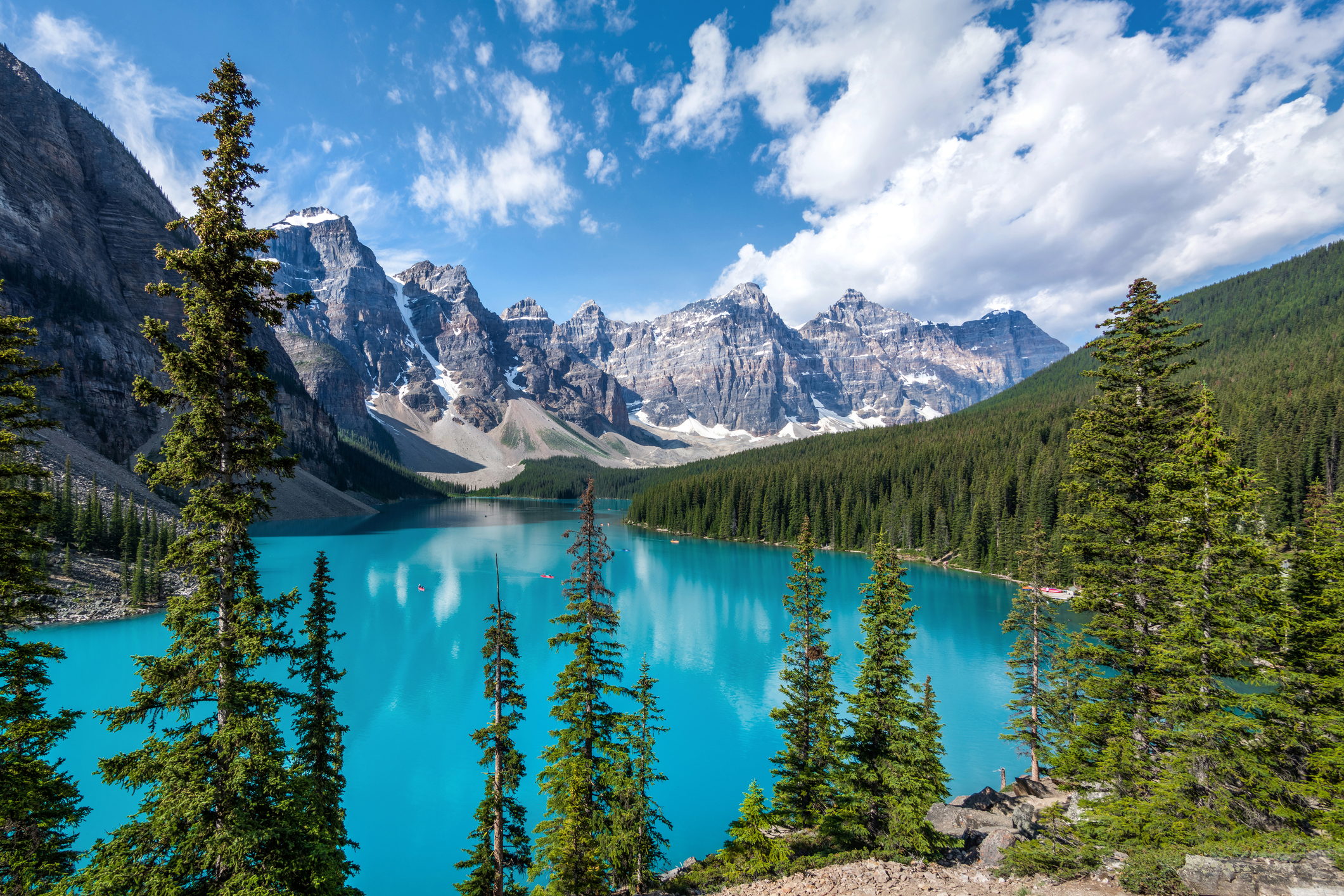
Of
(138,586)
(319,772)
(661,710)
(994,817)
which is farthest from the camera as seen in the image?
(138,586)

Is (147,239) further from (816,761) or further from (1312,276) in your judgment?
(1312,276)

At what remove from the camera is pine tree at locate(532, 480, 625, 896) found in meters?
13.8

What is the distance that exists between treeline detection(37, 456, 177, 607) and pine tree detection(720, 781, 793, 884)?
53475 millimetres

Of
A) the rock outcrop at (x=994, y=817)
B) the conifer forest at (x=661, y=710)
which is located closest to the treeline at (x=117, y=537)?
the conifer forest at (x=661, y=710)

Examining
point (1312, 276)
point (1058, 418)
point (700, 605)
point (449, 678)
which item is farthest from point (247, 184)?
point (1312, 276)

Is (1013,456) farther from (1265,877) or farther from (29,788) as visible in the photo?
(29,788)

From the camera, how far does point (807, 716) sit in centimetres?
1775

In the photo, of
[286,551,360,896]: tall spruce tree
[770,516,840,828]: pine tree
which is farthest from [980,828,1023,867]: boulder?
[286,551,360,896]: tall spruce tree

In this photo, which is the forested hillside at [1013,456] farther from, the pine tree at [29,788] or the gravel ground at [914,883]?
the pine tree at [29,788]

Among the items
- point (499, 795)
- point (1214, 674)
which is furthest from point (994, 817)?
point (499, 795)

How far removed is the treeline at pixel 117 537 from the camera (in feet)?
151

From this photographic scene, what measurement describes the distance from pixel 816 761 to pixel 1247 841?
10.3 metres

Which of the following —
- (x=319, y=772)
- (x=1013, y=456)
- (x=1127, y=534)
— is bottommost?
(x=319, y=772)

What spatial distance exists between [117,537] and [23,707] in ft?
201
